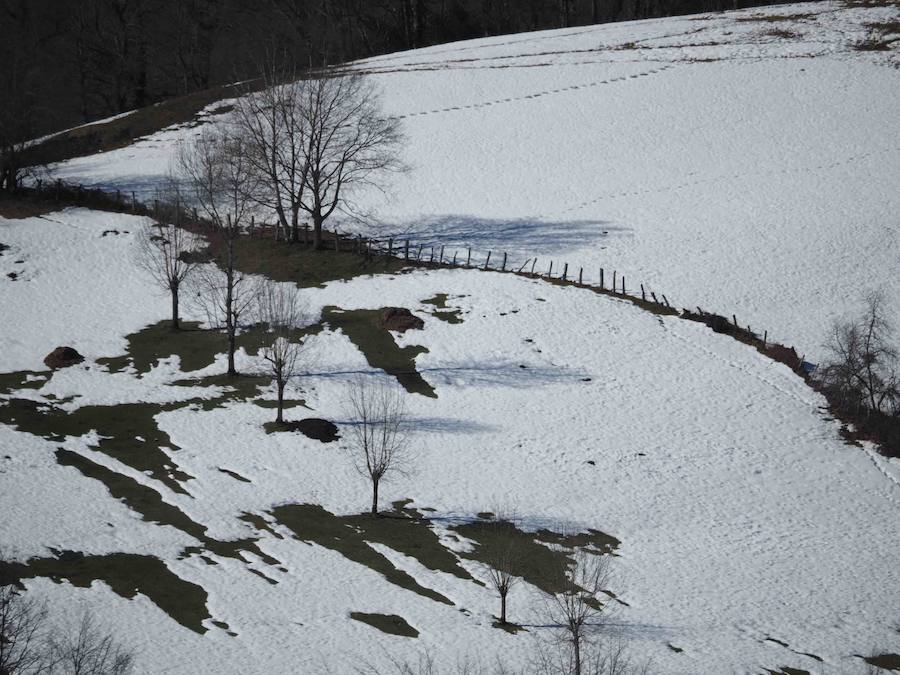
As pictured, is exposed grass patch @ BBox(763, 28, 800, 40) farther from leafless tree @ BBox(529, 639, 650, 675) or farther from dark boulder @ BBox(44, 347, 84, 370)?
leafless tree @ BBox(529, 639, 650, 675)

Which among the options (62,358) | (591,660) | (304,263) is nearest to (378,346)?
(304,263)

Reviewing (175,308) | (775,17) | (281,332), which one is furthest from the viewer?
(775,17)

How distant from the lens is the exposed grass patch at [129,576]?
25500mm

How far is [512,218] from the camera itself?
58344 mm

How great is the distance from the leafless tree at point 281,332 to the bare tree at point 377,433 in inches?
123

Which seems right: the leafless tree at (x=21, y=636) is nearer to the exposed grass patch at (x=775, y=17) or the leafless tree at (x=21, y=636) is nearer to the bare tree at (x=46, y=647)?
the bare tree at (x=46, y=647)

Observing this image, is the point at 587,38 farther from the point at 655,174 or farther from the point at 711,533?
the point at 711,533

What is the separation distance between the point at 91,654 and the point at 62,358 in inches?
917

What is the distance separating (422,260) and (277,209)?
9.61 m

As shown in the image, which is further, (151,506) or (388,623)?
(151,506)

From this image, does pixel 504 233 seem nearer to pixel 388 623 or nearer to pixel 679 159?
pixel 679 159

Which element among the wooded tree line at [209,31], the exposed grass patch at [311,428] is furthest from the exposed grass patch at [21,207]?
the wooded tree line at [209,31]

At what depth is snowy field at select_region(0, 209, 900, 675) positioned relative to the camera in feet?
82.7

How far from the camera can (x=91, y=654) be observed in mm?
21453
